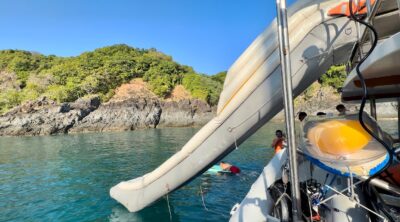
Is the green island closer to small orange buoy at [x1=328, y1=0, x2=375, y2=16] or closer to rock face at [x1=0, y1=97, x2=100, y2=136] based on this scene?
rock face at [x1=0, y1=97, x2=100, y2=136]

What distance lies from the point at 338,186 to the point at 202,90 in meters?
59.2

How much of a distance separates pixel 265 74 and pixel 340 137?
113 inches

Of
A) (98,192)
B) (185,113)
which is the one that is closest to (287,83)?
(98,192)

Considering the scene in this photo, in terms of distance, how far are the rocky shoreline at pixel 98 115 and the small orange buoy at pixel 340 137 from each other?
161 ft

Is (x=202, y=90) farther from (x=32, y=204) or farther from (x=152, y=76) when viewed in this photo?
(x=32, y=204)

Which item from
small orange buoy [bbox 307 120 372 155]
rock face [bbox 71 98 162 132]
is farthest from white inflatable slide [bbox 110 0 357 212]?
rock face [bbox 71 98 162 132]

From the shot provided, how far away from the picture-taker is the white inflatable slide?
200 inches

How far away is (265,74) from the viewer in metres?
5.46

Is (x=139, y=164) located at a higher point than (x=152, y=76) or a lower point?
lower

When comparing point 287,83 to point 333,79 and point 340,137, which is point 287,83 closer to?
point 340,137

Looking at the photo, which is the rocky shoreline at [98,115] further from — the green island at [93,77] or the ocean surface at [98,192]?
the ocean surface at [98,192]

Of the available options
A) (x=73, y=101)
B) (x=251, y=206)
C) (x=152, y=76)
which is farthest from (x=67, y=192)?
(x=152, y=76)

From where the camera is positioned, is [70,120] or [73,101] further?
[73,101]

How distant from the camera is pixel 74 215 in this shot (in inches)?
314
